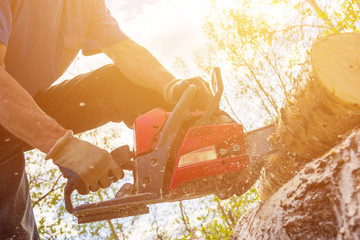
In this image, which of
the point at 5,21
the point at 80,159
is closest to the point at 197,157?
the point at 80,159

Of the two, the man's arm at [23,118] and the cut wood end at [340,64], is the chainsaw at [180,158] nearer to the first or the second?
the man's arm at [23,118]

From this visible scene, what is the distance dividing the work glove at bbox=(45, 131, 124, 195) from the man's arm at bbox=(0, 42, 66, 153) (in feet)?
0.17

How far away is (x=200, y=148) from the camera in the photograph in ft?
6.48

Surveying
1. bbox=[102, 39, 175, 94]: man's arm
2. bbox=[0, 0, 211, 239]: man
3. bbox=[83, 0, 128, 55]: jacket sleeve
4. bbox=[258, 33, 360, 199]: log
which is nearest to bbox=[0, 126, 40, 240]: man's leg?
bbox=[0, 0, 211, 239]: man

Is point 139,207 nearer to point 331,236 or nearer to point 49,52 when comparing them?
point 331,236

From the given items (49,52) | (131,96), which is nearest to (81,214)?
(131,96)

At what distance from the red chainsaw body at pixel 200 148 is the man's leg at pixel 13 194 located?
0.91 metres

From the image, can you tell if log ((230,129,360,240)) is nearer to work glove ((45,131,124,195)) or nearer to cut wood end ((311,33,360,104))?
cut wood end ((311,33,360,104))

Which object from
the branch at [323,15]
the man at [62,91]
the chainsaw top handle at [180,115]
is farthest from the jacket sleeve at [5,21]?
the branch at [323,15]

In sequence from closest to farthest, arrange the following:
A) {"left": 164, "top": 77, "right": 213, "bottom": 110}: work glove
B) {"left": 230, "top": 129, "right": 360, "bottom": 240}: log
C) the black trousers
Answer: {"left": 230, "top": 129, "right": 360, "bottom": 240}: log < {"left": 164, "top": 77, "right": 213, "bottom": 110}: work glove < the black trousers

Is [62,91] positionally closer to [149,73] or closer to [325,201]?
[149,73]

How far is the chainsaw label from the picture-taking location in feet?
6.42

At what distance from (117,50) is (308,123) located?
1880 mm

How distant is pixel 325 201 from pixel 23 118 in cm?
172
